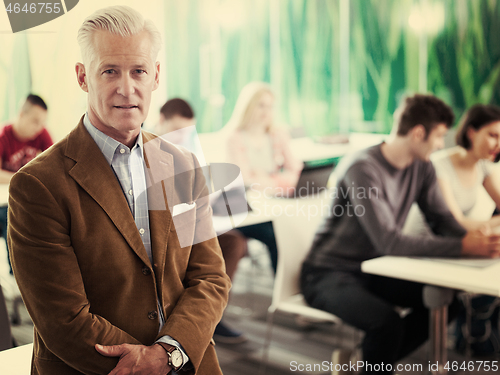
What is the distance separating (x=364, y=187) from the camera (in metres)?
2.14

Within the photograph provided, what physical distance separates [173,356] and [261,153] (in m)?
2.42

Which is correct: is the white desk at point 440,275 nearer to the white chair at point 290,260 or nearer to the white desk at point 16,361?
the white chair at point 290,260

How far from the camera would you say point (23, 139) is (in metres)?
1.60

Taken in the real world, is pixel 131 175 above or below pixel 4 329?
above

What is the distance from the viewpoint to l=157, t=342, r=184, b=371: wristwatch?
1072mm

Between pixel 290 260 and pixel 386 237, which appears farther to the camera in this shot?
pixel 290 260

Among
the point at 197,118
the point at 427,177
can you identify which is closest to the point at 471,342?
the point at 427,177

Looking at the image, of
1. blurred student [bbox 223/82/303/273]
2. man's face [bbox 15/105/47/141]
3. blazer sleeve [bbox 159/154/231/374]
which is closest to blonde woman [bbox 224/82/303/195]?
blurred student [bbox 223/82/303/273]

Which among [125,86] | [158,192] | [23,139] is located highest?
[125,86]

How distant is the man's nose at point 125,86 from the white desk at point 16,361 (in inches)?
30.4

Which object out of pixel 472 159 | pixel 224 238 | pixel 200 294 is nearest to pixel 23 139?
pixel 200 294

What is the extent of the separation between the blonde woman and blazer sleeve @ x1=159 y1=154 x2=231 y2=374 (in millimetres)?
1775

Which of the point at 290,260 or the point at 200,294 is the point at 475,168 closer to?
the point at 290,260

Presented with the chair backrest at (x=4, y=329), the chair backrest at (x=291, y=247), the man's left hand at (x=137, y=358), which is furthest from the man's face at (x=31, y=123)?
the chair backrest at (x=291, y=247)
